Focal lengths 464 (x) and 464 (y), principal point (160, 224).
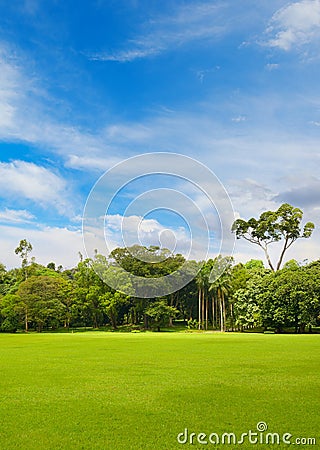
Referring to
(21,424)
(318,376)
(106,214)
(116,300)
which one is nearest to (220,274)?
(116,300)

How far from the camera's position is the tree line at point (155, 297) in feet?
207

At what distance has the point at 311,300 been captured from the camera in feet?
176

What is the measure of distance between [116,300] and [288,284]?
2774 cm

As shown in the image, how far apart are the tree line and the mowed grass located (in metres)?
44.3

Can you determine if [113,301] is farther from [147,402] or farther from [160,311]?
[147,402]

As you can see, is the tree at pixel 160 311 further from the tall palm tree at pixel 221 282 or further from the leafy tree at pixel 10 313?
the leafy tree at pixel 10 313

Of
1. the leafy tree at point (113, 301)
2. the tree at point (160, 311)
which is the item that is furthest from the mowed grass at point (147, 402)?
the tree at point (160, 311)

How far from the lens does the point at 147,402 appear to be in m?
10.7

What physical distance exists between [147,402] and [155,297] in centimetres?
6371

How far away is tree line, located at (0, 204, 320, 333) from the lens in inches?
2489

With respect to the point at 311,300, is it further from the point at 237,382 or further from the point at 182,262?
the point at 237,382

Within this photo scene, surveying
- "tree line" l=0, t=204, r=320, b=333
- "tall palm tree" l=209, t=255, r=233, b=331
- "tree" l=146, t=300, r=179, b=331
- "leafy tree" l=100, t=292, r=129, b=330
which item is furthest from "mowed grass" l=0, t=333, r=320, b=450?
"tree" l=146, t=300, r=179, b=331

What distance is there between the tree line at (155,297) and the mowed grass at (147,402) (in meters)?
44.3

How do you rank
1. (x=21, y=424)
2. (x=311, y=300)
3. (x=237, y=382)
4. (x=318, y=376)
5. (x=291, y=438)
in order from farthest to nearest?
(x=311, y=300), (x=318, y=376), (x=237, y=382), (x=21, y=424), (x=291, y=438)
